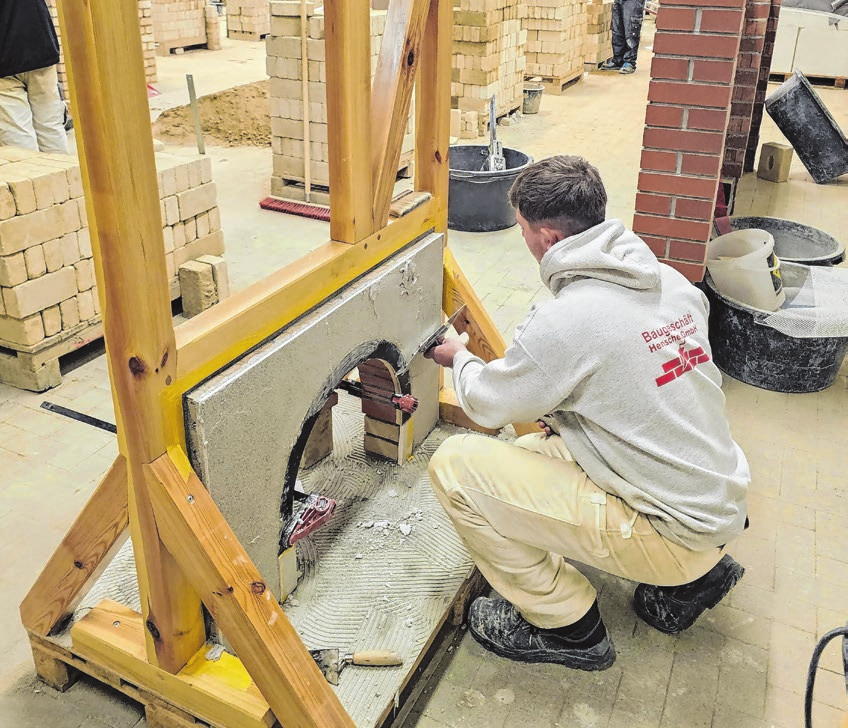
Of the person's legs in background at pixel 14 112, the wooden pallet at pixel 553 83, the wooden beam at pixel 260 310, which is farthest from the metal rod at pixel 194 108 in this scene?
the wooden pallet at pixel 553 83

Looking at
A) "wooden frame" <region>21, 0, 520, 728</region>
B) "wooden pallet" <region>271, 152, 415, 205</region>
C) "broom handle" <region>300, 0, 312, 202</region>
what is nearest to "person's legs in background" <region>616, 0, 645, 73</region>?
"wooden pallet" <region>271, 152, 415, 205</region>

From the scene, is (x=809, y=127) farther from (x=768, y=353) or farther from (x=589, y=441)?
(x=589, y=441)

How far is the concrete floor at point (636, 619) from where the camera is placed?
294 cm

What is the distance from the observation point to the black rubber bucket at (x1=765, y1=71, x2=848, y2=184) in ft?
25.6

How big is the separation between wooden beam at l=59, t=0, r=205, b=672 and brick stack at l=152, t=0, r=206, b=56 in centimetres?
1432

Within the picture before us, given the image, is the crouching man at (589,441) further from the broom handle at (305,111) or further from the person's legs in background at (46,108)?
the broom handle at (305,111)

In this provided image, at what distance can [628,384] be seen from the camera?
2580 mm

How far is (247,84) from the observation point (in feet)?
41.5

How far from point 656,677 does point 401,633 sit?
972mm

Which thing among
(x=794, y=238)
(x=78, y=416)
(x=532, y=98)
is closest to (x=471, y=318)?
(x=78, y=416)

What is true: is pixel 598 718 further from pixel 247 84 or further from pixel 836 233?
pixel 247 84

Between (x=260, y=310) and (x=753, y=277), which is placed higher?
(x=260, y=310)

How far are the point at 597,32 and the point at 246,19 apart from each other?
7.46m

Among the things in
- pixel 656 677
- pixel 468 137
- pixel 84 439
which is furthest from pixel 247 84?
pixel 656 677
